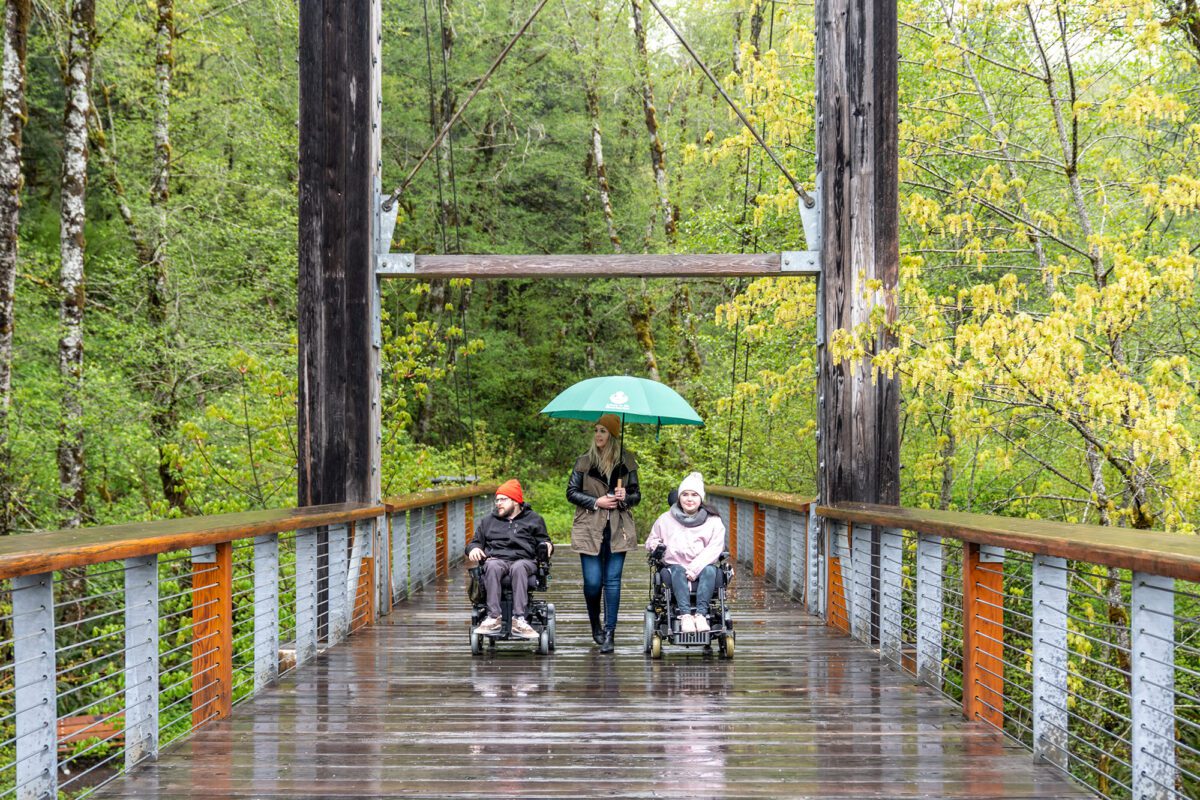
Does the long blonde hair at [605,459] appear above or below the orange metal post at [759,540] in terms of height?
above

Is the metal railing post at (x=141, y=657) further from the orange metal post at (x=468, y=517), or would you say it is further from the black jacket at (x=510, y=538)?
the orange metal post at (x=468, y=517)

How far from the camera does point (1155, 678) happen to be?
3.30 metres

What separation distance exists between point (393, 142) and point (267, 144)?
262 inches

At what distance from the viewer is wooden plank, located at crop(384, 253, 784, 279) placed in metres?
7.48

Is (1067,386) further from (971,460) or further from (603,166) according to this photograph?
(603,166)

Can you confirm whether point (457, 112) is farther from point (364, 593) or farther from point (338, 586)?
point (364, 593)

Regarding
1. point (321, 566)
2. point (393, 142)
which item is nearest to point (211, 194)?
point (393, 142)

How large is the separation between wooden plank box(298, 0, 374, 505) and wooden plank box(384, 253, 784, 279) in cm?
50

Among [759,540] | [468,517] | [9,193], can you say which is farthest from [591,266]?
[9,193]

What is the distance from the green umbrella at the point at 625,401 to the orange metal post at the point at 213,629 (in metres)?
2.22

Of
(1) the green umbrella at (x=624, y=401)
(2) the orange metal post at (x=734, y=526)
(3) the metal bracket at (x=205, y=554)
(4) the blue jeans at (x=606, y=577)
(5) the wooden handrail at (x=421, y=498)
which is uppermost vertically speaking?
(1) the green umbrella at (x=624, y=401)

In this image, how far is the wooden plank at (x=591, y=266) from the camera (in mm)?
7477

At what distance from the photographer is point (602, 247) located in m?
24.8

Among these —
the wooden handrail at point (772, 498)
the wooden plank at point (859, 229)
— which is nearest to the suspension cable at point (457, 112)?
the wooden plank at point (859, 229)
